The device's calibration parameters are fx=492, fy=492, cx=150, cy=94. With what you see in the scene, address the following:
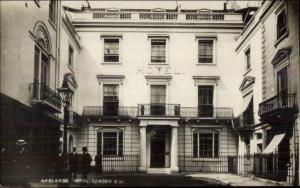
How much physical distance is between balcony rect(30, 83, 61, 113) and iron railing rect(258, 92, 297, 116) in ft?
27.9

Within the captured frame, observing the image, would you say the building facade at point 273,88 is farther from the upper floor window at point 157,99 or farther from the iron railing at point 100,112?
the iron railing at point 100,112

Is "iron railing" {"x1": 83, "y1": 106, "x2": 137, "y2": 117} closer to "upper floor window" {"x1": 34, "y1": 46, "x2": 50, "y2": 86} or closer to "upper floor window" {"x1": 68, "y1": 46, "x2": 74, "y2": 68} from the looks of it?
"upper floor window" {"x1": 68, "y1": 46, "x2": 74, "y2": 68}

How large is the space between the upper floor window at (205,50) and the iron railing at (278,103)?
661 centimetres

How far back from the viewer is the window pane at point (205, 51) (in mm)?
27109

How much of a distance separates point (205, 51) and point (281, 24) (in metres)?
7.80

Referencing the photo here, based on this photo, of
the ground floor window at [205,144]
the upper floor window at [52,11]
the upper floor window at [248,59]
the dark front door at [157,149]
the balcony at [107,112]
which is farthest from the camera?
the ground floor window at [205,144]

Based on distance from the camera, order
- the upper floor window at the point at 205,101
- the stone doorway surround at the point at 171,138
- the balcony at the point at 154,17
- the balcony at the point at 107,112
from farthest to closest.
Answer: the balcony at the point at 154,17 < the stone doorway surround at the point at 171,138 < the upper floor window at the point at 205,101 < the balcony at the point at 107,112

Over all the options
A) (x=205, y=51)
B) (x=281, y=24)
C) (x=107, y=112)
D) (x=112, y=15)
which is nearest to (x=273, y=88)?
(x=281, y=24)

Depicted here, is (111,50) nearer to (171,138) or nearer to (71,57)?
(71,57)

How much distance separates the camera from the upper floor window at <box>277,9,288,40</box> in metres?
A: 19.3

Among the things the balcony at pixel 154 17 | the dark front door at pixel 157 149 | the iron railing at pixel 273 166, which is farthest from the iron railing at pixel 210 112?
the balcony at pixel 154 17

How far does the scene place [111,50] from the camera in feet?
89.2

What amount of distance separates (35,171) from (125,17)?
53.9 ft

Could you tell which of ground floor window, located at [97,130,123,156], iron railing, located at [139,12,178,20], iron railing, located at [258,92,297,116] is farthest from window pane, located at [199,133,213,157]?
iron railing, located at [258,92,297,116]
